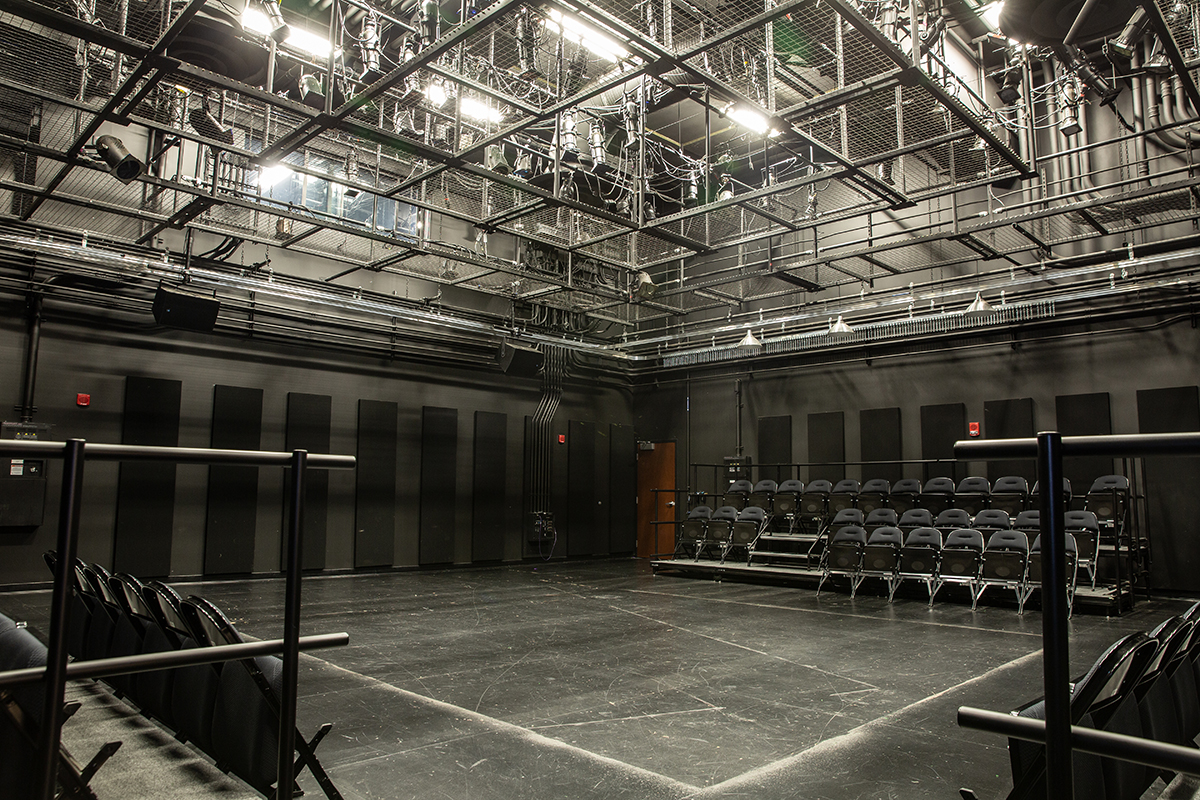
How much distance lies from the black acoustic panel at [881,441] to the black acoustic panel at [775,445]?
144 centimetres

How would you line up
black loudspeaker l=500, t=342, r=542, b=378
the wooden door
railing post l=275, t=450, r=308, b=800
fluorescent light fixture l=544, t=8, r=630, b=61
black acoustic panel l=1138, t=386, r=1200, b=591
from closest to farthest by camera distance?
railing post l=275, t=450, r=308, b=800, fluorescent light fixture l=544, t=8, r=630, b=61, black acoustic panel l=1138, t=386, r=1200, b=591, black loudspeaker l=500, t=342, r=542, b=378, the wooden door

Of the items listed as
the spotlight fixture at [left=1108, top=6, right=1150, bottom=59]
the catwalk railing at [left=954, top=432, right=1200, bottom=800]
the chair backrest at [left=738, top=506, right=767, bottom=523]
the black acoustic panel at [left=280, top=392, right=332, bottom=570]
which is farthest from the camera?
the chair backrest at [left=738, top=506, right=767, bottom=523]

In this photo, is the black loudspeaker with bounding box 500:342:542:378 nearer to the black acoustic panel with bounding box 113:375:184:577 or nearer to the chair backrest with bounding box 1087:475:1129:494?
the black acoustic panel with bounding box 113:375:184:577

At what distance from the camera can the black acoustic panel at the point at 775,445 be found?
14.2 meters

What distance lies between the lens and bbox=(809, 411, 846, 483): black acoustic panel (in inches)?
532

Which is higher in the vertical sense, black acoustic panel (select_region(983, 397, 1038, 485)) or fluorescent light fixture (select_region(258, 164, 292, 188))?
fluorescent light fixture (select_region(258, 164, 292, 188))

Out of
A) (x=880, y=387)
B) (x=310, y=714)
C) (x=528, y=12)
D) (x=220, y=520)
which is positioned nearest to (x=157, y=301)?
(x=220, y=520)

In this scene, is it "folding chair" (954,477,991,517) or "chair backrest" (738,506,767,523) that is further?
"chair backrest" (738,506,767,523)

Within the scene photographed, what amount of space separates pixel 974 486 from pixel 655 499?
663 cm

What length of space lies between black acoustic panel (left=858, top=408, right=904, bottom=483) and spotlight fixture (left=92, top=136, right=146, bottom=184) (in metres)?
11.6

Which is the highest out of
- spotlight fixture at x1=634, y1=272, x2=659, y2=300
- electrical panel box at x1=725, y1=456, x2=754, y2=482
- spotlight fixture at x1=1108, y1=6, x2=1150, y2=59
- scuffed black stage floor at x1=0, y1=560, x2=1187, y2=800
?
spotlight fixture at x1=1108, y1=6, x2=1150, y2=59

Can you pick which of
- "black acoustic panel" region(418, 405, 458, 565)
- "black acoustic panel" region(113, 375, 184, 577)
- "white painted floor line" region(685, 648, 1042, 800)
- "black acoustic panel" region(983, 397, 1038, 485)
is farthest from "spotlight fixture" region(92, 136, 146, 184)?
"black acoustic panel" region(983, 397, 1038, 485)

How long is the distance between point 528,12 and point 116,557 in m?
8.95

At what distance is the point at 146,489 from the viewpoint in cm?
1022
